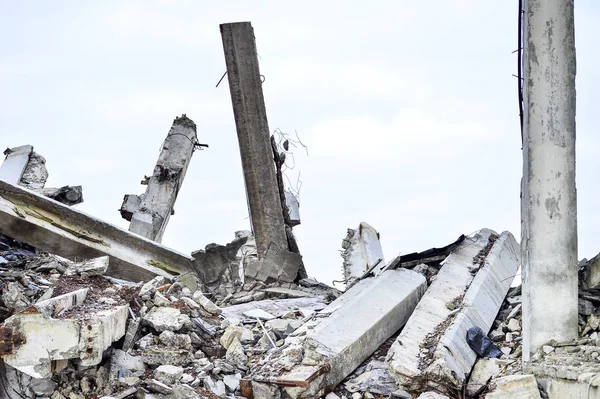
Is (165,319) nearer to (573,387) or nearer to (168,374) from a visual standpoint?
(168,374)

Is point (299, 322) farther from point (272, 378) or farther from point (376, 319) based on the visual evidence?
point (272, 378)

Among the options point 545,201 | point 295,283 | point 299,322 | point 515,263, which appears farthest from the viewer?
point 295,283

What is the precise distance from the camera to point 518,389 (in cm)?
488

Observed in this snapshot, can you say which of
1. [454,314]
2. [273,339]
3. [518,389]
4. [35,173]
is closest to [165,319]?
[273,339]

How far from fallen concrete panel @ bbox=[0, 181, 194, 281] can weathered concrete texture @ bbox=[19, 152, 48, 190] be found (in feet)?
8.92

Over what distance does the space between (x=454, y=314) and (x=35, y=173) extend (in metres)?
8.45

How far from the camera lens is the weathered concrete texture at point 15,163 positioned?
11.6 metres

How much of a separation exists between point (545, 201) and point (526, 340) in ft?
3.72

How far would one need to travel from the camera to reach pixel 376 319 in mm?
6469

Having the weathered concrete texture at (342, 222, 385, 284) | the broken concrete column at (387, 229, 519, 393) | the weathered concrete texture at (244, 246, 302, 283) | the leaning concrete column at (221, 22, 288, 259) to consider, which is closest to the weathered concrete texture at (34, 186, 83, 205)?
the leaning concrete column at (221, 22, 288, 259)

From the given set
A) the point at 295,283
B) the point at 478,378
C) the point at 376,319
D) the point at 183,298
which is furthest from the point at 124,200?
the point at 478,378

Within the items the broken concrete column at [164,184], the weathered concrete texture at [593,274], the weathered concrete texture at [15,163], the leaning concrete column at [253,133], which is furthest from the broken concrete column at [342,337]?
the weathered concrete texture at [15,163]

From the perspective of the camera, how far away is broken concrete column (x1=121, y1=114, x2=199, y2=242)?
11102 mm

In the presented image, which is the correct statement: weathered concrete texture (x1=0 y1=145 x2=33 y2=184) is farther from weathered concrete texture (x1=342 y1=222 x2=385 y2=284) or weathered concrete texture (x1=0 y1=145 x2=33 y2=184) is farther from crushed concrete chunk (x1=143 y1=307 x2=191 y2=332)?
crushed concrete chunk (x1=143 y1=307 x2=191 y2=332)
